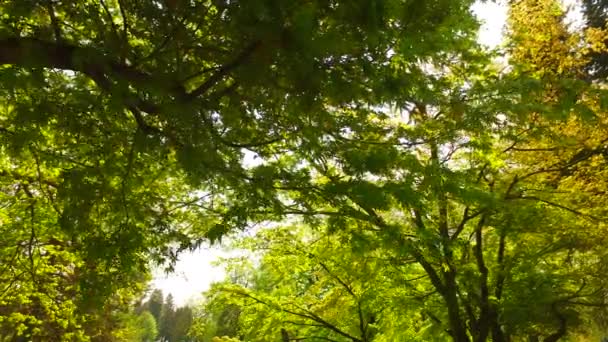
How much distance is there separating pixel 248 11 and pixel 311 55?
1.34 feet

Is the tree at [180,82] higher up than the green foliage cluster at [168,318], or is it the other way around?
the green foliage cluster at [168,318]

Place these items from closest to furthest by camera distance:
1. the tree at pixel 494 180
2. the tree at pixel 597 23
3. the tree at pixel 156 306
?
the tree at pixel 494 180 < the tree at pixel 597 23 < the tree at pixel 156 306

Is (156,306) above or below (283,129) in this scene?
above

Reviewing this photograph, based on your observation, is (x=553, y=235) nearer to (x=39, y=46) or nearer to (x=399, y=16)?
(x=399, y=16)

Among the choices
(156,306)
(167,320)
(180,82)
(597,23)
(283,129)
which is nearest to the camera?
(180,82)

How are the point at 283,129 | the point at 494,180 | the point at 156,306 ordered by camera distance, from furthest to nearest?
the point at 156,306, the point at 494,180, the point at 283,129

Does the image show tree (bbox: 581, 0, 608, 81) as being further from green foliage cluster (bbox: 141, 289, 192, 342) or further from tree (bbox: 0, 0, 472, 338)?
green foliage cluster (bbox: 141, 289, 192, 342)

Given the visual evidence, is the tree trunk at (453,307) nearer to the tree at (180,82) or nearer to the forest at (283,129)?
the forest at (283,129)

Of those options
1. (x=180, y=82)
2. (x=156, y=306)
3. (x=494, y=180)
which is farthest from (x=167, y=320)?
(x=180, y=82)

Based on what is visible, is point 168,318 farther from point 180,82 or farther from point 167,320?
point 180,82

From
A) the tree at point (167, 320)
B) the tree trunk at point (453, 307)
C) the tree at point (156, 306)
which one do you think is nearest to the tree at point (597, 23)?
the tree trunk at point (453, 307)

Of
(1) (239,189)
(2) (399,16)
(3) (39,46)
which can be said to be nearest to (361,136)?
(1) (239,189)

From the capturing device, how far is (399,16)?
282cm

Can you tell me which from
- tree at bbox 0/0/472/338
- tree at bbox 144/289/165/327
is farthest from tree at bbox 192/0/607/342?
tree at bbox 144/289/165/327
